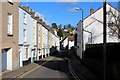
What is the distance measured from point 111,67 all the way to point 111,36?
25990 mm

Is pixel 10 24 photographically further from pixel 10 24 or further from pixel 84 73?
pixel 84 73

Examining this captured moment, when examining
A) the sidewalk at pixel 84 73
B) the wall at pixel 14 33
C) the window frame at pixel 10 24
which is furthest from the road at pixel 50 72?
the window frame at pixel 10 24

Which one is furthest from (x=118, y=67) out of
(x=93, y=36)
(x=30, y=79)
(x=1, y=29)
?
(x=93, y=36)

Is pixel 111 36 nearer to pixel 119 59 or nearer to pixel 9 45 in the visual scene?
pixel 9 45

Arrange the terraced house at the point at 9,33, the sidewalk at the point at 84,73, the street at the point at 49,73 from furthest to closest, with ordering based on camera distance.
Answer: the terraced house at the point at 9,33 → the street at the point at 49,73 → the sidewalk at the point at 84,73

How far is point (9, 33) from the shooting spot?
21125mm

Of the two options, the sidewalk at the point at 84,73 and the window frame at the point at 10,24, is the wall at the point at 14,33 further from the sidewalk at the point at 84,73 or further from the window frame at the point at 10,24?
the sidewalk at the point at 84,73

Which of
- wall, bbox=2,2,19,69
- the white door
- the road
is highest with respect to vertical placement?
wall, bbox=2,2,19,69

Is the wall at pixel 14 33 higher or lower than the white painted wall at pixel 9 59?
higher

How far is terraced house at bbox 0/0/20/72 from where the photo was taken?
758 inches

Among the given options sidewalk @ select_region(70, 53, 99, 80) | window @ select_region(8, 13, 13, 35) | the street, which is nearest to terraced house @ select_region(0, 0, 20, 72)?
window @ select_region(8, 13, 13, 35)

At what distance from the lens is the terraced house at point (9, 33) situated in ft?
63.2

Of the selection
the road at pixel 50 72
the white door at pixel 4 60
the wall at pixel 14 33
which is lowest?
the road at pixel 50 72

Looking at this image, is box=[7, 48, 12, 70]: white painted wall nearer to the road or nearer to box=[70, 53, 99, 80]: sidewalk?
the road
